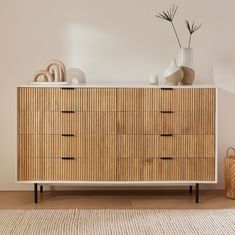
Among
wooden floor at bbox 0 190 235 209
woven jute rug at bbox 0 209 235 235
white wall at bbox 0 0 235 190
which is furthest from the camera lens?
white wall at bbox 0 0 235 190

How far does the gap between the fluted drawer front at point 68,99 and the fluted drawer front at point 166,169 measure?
0.42 meters

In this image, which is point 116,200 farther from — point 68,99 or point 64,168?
point 68,99

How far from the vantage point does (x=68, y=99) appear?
4.11 meters

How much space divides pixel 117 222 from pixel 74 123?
0.84 meters

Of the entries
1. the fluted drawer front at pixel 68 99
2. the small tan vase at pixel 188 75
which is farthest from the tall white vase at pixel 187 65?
the fluted drawer front at pixel 68 99

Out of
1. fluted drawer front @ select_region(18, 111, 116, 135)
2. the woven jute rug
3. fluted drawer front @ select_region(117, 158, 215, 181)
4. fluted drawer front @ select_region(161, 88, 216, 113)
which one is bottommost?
the woven jute rug

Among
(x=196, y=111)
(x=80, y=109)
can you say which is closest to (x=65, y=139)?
(x=80, y=109)

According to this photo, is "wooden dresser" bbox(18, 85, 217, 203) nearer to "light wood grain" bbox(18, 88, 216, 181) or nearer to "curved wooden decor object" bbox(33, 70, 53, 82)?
"light wood grain" bbox(18, 88, 216, 181)

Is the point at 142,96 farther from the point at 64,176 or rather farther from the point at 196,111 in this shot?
the point at 64,176

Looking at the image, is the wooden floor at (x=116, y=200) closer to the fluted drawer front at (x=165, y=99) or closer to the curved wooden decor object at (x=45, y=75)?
the fluted drawer front at (x=165, y=99)

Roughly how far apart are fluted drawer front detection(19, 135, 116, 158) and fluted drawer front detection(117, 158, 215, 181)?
14 cm

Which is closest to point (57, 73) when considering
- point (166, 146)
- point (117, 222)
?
point (166, 146)

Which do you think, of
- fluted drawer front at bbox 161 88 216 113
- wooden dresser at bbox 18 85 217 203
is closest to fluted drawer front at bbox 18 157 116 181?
wooden dresser at bbox 18 85 217 203

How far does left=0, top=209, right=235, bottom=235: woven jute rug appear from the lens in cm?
346
